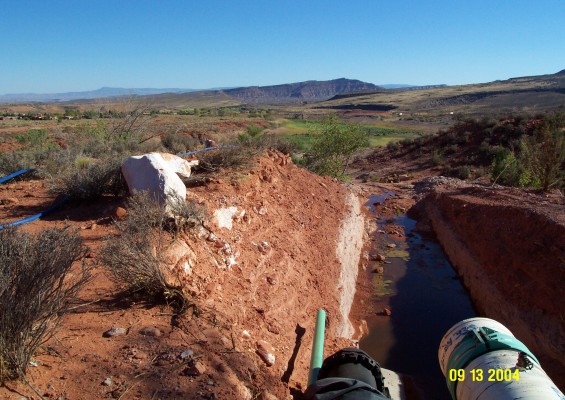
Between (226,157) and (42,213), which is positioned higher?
(226,157)

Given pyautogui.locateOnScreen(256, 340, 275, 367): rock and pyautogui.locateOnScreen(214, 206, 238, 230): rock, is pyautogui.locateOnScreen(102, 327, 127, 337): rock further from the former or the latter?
pyautogui.locateOnScreen(214, 206, 238, 230): rock

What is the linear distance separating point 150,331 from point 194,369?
2.16 feet

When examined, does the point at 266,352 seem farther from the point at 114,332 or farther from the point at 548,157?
the point at 548,157

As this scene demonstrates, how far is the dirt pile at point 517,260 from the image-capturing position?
6.45 m

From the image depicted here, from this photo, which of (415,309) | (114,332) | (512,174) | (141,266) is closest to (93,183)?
(141,266)

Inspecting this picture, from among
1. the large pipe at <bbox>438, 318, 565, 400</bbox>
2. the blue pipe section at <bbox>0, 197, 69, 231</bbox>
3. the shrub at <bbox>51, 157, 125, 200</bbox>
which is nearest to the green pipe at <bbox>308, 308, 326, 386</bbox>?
the large pipe at <bbox>438, 318, 565, 400</bbox>

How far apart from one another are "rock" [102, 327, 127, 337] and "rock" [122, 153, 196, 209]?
7.22ft

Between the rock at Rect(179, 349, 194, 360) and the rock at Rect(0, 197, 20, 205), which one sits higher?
the rock at Rect(0, 197, 20, 205)

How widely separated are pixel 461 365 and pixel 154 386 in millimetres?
2469

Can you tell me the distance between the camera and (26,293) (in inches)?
113

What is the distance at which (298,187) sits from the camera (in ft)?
37.4

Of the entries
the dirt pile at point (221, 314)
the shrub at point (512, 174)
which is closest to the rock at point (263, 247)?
the dirt pile at point (221, 314)

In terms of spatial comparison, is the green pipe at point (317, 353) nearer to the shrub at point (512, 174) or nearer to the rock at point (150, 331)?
the rock at point (150, 331)
